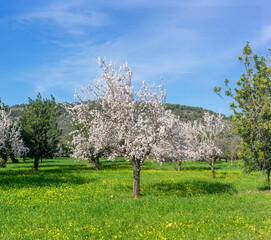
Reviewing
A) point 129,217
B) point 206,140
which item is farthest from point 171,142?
point 206,140

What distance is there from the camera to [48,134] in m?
45.2

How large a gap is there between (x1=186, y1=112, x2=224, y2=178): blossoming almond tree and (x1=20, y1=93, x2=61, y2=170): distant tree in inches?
897

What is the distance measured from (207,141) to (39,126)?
88.7 feet

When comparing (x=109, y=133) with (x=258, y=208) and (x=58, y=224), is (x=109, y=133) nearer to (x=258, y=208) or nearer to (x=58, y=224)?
(x=58, y=224)

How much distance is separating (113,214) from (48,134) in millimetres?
33386

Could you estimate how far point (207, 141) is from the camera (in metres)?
35.6

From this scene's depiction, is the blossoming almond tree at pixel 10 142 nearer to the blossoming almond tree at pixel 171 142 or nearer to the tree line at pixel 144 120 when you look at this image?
the tree line at pixel 144 120

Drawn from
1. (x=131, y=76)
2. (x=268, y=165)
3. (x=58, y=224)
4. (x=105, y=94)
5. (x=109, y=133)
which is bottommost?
(x=58, y=224)

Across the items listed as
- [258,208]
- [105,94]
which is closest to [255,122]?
[258,208]

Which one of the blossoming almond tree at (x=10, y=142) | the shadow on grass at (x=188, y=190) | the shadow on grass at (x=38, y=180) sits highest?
the blossoming almond tree at (x=10, y=142)

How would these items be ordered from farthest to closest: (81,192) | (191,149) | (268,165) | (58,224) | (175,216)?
(191,149)
(268,165)
(81,192)
(175,216)
(58,224)

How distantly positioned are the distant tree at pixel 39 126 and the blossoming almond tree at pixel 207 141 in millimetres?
22772

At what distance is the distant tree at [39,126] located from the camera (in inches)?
1748

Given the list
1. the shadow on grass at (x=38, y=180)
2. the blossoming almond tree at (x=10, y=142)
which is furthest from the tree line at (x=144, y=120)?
the blossoming almond tree at (x=10, y=142)
